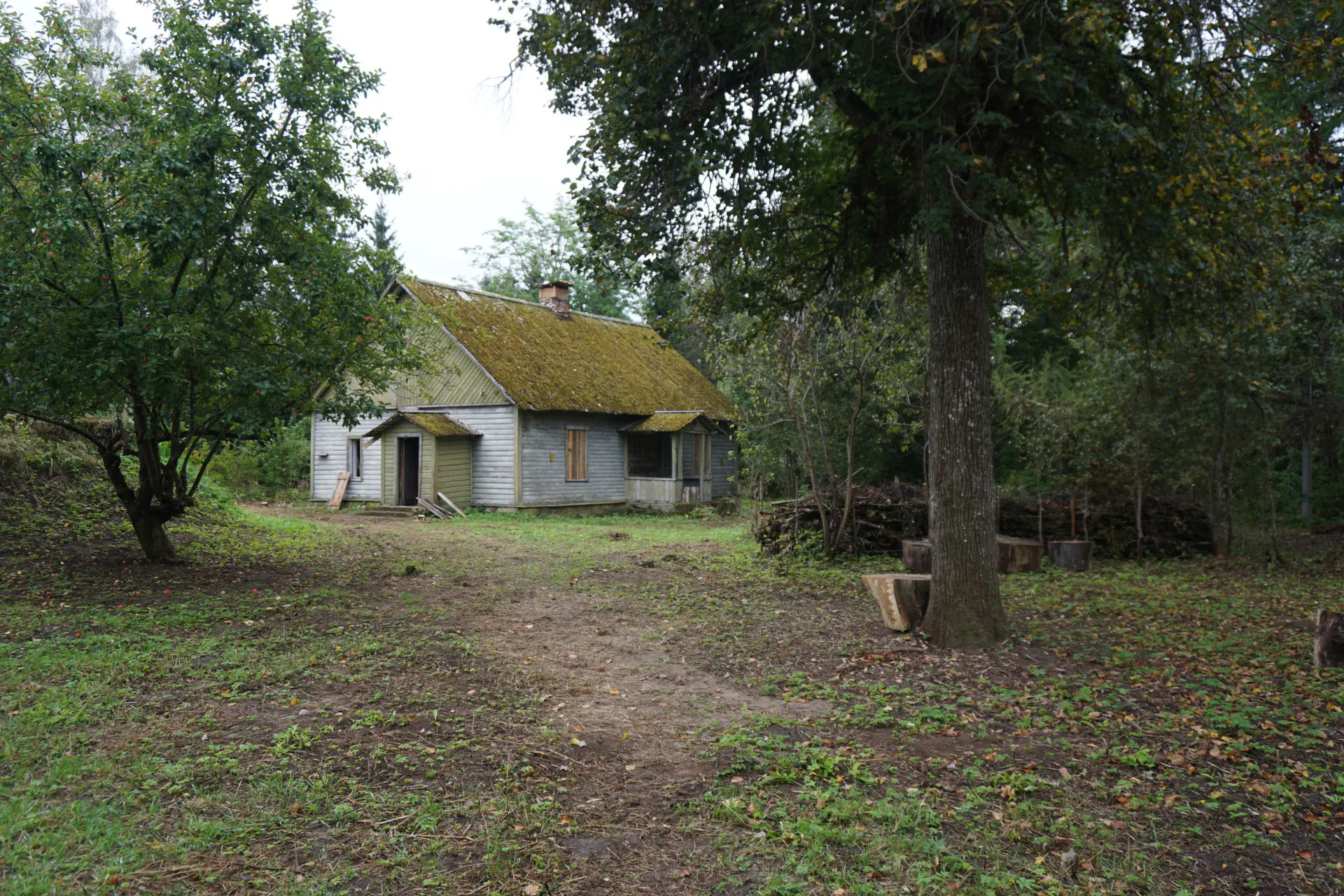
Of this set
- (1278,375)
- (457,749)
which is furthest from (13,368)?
(1278,375)

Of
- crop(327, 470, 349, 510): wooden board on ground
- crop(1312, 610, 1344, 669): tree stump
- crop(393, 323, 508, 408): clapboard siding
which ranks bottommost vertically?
crop(1312, 610, 1344, 669): tree stump

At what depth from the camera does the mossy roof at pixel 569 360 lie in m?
23.1

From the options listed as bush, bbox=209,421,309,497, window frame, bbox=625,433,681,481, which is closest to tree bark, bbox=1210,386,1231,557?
window frame, bbox=625,433,681,481

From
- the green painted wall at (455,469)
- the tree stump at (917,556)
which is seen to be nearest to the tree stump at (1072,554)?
the tree stump at (917,556)

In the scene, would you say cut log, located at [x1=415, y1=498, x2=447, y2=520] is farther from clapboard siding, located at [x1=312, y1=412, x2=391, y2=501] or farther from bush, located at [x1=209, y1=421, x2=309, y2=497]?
bush, located at [x1=209, y1=421, x2=309, y2=497]

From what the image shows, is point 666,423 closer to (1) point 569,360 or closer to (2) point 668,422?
(2) point 668,422

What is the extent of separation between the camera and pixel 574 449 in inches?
953

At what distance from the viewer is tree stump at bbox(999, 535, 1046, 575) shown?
12.8m

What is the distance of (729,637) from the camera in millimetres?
8172

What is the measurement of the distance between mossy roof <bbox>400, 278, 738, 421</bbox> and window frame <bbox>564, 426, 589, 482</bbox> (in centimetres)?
80

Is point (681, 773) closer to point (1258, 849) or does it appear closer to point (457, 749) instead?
point (457, 749)

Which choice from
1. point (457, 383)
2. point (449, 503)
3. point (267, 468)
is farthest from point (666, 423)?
point (267, 468)

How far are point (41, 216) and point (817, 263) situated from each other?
8401 mm

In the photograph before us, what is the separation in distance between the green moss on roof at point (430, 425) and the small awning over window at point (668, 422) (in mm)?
5063
